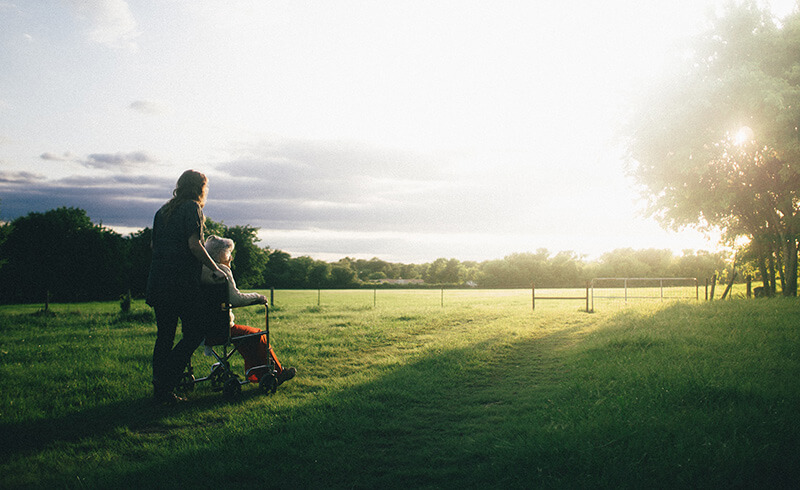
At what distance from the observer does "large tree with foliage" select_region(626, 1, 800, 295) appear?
1443 cm

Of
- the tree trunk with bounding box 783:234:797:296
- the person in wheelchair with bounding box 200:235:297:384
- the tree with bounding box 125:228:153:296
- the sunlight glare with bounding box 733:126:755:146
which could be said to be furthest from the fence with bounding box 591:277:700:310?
the tree with bounding box 125:228:153:296

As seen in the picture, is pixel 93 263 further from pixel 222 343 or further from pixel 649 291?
pixel 649 291

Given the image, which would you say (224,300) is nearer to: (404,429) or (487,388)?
(404,429)

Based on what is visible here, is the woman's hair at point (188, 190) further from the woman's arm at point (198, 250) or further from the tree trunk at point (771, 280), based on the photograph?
the tree trunk at point (771, 280)

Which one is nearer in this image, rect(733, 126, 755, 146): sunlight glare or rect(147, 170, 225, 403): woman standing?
rect(147, 170, 225, 403): woman standing

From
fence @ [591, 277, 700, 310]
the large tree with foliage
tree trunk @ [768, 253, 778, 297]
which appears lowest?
fence @ [591, 277, 700, 310]

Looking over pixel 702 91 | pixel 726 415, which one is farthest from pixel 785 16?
pixel 726 415

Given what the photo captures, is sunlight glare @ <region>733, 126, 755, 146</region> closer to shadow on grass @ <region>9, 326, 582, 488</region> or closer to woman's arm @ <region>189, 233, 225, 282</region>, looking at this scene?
shadow on grass @ <region>9, 326, 582, 488</region>

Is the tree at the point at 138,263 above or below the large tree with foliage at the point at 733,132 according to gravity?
below

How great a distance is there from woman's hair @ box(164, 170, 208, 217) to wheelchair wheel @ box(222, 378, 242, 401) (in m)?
2.22

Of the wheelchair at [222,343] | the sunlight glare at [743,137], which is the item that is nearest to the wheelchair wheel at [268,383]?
the wheelchair at [222,343]

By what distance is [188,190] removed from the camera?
202 inches

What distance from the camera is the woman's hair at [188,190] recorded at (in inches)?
200

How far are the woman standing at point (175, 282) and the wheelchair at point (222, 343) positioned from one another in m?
0.13
